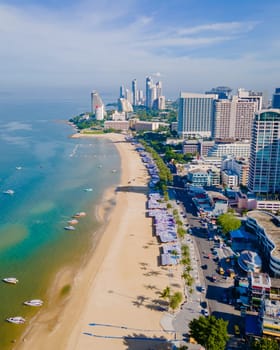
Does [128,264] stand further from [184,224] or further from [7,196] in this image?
[7,196]

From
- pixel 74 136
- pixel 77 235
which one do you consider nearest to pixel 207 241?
pixel 77 235

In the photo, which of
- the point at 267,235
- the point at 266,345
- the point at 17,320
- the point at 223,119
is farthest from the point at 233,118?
the point at 17,320

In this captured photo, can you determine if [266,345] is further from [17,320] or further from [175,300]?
[17,320]

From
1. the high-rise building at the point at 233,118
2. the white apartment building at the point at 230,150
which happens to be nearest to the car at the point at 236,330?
the white apartment building at the point at 230,150

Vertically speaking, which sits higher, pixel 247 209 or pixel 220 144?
pixel 220 144

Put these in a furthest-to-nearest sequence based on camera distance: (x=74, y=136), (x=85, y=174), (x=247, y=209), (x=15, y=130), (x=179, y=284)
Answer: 1. (x=15, y=130)
2. (x=74, y=136)
3. (x=85, y=174)
4. (x=247, y=209)
5. (x=179, y=284)

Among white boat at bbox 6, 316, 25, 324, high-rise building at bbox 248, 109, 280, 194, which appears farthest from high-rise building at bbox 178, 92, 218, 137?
white boat at bbox 6, 316, 25, 324
